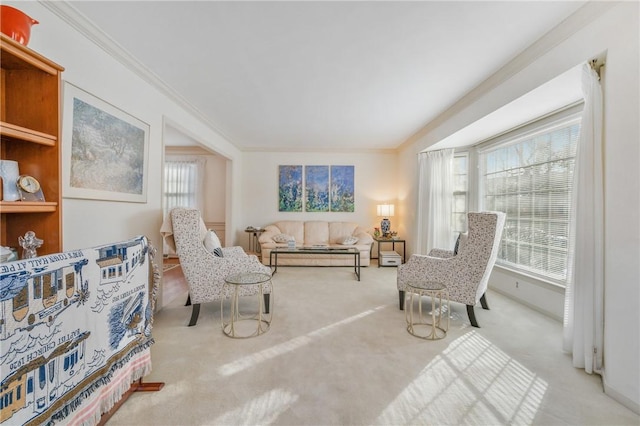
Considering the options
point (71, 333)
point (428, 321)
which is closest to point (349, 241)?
point (428, 321)

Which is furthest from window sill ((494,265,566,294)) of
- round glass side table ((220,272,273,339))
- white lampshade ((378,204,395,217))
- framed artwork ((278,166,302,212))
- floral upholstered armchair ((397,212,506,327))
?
framed artwork ((278,166,302,212))

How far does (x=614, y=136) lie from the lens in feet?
5.50

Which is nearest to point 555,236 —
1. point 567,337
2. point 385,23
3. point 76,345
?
point 567,337

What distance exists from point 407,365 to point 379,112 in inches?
127

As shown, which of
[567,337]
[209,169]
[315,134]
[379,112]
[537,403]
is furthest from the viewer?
[209,169]

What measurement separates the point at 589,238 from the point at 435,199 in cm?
285

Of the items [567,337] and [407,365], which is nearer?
[407,365]

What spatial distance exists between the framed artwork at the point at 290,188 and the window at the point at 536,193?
12.6ft

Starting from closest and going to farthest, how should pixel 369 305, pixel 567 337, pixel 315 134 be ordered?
1. pixel 567 337
2. pixel 369 305
3. pixel 315 134

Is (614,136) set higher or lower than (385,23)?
lower

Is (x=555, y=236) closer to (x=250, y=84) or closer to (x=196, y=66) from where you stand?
(x=250, y=84)

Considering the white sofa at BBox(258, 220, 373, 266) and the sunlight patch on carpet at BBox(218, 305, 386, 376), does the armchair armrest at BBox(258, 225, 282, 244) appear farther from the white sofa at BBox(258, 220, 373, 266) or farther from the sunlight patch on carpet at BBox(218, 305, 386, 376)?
the sunlight patch on carpet at BBox(218, 305, 386, 376)

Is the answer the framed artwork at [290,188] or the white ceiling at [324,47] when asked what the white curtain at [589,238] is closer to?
the white ceiling at [324,47]

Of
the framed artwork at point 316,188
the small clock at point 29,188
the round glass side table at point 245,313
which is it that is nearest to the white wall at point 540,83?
the small clock at point 29,188
